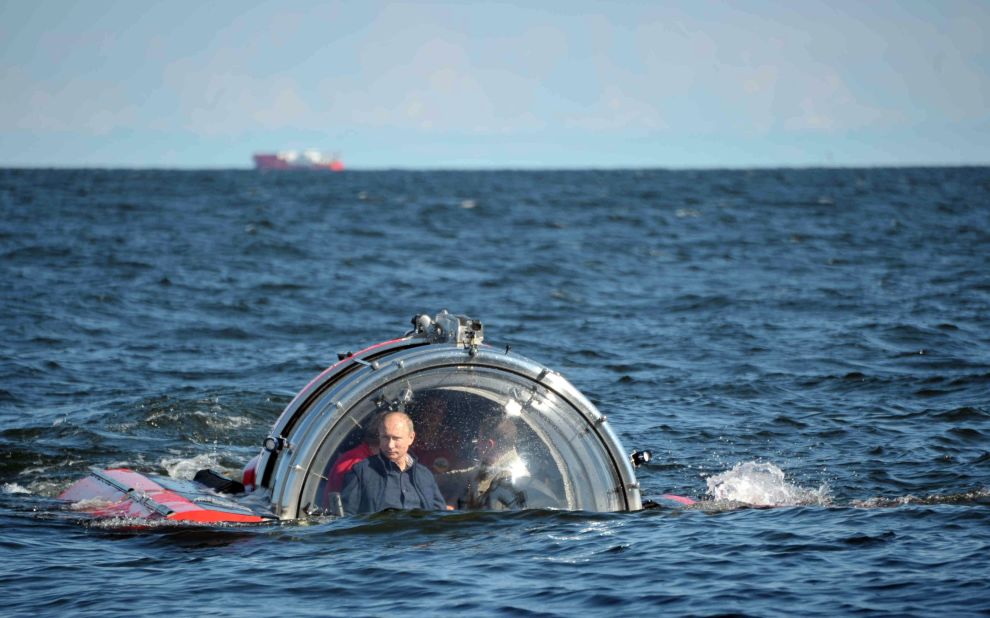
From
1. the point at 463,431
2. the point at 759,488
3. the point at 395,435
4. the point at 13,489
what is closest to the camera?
the point at 395,435

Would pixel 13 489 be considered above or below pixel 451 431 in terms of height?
below

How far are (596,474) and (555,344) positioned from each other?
1233cm

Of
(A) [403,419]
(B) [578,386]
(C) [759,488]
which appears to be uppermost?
(A) [403,419]

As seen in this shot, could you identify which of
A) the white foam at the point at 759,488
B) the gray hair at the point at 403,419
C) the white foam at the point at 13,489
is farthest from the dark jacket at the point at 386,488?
the white foam at the point at 13,489

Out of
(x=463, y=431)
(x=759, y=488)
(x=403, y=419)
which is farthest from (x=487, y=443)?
(x=759, y=488)

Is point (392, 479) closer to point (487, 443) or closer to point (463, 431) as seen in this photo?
point (463, 431)

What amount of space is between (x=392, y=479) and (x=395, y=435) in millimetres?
349

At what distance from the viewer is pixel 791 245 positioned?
41625mm

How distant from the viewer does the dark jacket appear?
947 centimetres

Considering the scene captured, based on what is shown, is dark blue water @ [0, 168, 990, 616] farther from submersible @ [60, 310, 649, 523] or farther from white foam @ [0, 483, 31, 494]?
submersible @ [60, 310, 649, 523]

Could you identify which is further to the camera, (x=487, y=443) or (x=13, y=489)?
(x=13, y=489)

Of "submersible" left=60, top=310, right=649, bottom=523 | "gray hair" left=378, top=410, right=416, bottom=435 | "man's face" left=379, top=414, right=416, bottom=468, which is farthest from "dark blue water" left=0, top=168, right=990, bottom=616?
"gray hair" left=378, top=410, right=416, bottom=435

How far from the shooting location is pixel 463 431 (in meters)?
9.45

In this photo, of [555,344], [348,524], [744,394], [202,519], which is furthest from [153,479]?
[555,344]
